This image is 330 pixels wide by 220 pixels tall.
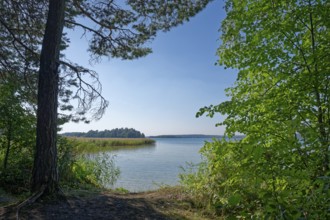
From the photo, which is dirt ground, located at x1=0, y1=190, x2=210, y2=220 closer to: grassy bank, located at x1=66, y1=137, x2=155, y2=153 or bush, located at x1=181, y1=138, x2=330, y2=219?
bush, located at x1=181, y1=138, x2=330, y2=219

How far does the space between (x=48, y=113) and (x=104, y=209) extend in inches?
71.4

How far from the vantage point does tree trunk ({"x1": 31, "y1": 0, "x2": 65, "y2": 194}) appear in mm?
4703

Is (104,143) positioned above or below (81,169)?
above

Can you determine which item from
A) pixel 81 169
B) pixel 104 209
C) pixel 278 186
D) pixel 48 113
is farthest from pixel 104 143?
pixel 278 186

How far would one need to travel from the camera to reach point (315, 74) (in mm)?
2535

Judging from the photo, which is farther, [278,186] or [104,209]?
[104,209]

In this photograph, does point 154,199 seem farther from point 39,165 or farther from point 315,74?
point 315,74

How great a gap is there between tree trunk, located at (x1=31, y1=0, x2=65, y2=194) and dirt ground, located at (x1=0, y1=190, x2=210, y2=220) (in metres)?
0.44

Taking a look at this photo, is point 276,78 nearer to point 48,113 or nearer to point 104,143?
point 48,113

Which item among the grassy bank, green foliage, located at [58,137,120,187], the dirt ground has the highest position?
the grassy bank

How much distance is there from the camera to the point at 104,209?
14.3 feet

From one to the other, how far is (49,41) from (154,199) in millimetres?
3368

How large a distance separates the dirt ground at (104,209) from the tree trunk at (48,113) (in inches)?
17.4

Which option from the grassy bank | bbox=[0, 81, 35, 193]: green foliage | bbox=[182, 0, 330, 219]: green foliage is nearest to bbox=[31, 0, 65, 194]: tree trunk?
bbox=[0, 81, 35, 193]: green foliage
